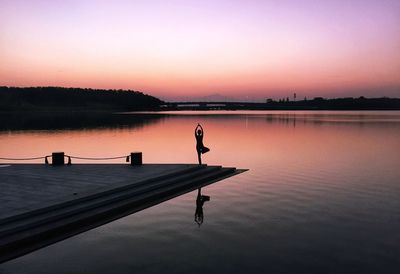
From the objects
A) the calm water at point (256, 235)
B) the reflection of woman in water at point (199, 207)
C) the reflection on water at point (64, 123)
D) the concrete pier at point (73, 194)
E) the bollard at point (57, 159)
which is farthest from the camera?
the reflection on water at point (64, 123)

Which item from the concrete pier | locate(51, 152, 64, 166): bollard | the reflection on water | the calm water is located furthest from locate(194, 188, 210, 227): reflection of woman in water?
the reflection on water

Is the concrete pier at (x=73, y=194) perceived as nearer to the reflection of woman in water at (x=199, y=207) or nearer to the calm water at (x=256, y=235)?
the calm water at (x=256, y=235)

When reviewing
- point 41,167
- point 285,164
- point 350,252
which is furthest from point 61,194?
point 285,164

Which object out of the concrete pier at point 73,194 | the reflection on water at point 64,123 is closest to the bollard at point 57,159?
the concrete pier at point 73,194

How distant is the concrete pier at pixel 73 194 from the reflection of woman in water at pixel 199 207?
3.64 feet

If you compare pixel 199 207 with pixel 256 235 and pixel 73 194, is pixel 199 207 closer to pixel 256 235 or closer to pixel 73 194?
pixel 256 235

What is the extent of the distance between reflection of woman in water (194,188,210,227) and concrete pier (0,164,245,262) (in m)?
1.11

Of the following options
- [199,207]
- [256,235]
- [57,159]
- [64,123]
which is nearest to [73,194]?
[199,207]

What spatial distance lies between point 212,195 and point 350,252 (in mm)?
8676

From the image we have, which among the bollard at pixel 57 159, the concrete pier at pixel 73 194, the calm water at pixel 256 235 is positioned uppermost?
the bollard at pixel 57 159

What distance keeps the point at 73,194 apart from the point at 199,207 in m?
5.44

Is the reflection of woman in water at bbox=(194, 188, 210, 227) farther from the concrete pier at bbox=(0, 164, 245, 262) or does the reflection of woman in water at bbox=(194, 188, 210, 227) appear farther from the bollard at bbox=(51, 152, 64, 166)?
the bollard at bbox=(51, 152, 64, 166)

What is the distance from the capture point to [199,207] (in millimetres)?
17219

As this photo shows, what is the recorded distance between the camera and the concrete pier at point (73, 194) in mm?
11719
